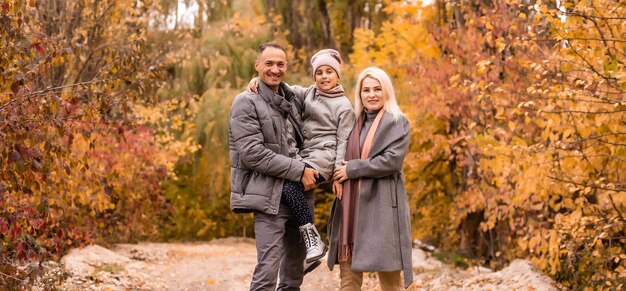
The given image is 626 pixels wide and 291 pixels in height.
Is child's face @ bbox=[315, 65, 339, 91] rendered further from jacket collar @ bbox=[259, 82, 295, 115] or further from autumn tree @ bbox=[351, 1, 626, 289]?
autumn tree @ bbox=[351, 1, 626, 289]

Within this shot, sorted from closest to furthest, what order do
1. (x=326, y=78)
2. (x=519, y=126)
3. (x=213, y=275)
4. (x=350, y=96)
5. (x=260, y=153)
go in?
1. (x=260, y=153)
2. (x=326, y=78)
3. (x=519, y=126)
4. (x=213, y=275)
5. (x=350, y=96)

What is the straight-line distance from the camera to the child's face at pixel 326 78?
459cm

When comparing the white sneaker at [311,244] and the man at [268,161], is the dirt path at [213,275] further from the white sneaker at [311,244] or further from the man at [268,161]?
the white sneaker at [311,244]

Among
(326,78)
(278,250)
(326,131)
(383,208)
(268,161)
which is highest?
(326,78)

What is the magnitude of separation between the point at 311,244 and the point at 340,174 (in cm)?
46

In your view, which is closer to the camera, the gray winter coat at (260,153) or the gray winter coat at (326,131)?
the gray winter coat at (260,153)

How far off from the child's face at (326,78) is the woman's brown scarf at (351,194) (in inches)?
12.1

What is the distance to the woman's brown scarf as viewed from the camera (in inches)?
180

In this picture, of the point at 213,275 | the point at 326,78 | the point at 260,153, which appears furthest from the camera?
the point at 213,275

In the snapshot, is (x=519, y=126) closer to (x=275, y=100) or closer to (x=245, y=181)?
(x=275, y=100)

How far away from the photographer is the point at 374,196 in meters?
4.54

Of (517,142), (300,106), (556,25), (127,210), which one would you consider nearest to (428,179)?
(127,210)

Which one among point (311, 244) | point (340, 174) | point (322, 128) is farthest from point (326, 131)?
point (311, 244)

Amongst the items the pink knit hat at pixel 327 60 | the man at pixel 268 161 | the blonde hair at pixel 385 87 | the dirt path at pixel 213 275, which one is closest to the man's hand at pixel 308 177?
the man at pixel 268 161
